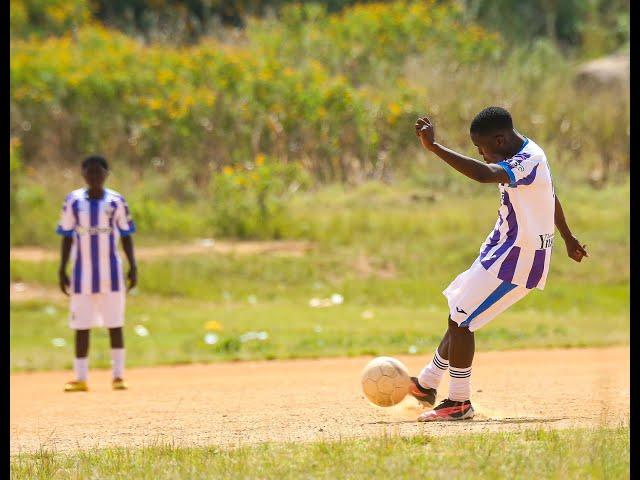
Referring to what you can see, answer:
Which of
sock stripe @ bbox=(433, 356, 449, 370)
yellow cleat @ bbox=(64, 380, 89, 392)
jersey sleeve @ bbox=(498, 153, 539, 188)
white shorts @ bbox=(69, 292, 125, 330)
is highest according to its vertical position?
jersey sleeve @ bbox=(498, 153, 539, 188)

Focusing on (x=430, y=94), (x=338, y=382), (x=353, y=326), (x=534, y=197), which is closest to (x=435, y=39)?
(x=430, y=94)

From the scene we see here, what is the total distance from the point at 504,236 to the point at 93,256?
4.61 m

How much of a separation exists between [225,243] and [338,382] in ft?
32.8

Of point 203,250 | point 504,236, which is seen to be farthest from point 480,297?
point 203,250

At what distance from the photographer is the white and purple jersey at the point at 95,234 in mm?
10539

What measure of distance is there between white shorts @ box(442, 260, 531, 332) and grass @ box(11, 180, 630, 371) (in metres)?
6.52

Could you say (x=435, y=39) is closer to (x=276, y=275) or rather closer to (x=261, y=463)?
(x=276, y=275)

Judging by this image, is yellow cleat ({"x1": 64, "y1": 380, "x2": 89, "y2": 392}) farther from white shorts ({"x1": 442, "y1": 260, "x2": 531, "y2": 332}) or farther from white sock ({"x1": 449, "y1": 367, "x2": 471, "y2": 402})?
white shorts ({"x1": 442, "y1": 260, "x2": 531, "y2": 332})

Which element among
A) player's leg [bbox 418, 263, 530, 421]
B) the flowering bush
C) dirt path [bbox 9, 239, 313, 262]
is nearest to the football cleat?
player's leg [bbox 418, 263, 530, 421]

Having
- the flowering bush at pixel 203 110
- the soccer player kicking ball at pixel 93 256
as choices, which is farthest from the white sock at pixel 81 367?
the flowering bush at pixel 203 110

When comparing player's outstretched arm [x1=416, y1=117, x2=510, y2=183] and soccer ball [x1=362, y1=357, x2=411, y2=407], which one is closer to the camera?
player's outstretched arm [x1=416, y1=117, x2=510, y2=183]

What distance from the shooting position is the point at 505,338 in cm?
1462

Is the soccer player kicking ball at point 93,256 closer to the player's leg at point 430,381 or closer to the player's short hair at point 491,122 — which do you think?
the player's leg at point 430,381

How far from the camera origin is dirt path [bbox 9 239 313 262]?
1927 cm
